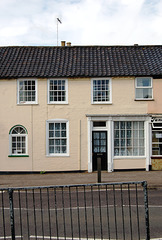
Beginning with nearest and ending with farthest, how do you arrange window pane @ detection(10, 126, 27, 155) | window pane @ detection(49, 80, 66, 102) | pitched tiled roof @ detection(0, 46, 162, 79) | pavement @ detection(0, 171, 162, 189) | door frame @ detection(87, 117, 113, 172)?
pavement @ detection(0, 171, 162, 189), door frame @ detection(87, 117, 113, 172), window pane @ detection(10, 126, 27, 155), pitched tiled roof @ detection(0, 46, 162, 79), window pane @ detection(49, 80, 66, 102)

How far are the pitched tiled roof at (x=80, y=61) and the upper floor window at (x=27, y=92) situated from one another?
49 centimetres

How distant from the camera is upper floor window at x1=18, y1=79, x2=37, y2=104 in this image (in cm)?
2144

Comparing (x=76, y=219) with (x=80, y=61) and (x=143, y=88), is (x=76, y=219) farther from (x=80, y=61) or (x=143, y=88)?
(x=80, y=61)

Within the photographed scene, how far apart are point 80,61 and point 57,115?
12.4 ft

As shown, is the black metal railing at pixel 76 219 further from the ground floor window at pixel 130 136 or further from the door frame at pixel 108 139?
the ground floor window at pixel 130 136

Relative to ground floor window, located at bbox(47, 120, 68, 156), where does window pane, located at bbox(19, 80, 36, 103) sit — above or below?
above

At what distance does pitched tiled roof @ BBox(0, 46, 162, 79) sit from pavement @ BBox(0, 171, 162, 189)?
5663 mm

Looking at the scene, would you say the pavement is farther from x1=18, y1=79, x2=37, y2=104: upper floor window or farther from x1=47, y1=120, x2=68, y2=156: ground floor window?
x1=18, y1=79, x2=37, y2=104: upper floor window

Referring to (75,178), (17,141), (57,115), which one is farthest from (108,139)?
(17,141)

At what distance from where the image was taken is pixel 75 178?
1867 cm

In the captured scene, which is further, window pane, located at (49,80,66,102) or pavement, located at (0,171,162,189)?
window pane, located at (49,80,66,102)

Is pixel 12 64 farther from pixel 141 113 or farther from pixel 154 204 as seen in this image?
pixel 154 204

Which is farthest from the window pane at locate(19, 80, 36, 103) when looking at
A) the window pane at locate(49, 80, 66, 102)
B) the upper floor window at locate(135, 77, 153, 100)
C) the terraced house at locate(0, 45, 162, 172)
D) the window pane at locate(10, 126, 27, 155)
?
the upper floor window at locate(135, 77, 153, 100)

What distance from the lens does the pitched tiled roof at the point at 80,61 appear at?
2139 centimetres
